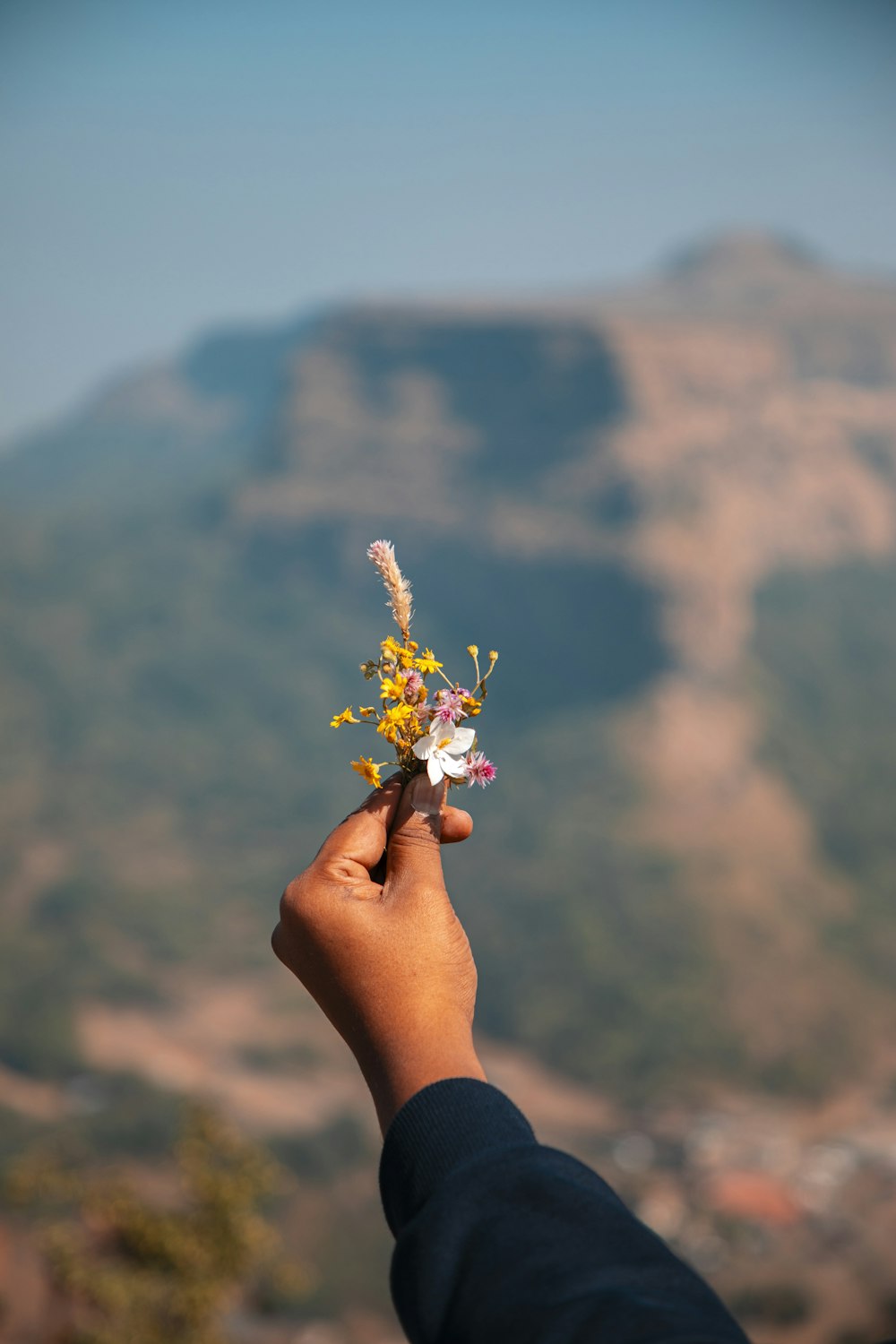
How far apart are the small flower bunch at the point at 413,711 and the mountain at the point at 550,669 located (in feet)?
220

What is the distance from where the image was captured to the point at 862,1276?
45.2 meters

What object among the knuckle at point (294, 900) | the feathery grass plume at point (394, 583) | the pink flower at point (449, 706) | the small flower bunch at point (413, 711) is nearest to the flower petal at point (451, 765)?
the small flower bunch at point (413, 711)

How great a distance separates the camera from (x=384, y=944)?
10.0 feet

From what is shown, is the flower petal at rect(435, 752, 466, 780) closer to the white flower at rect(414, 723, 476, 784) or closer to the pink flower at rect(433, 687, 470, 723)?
the white flower at rect(414, 723, 476, 784)

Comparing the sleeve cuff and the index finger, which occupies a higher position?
the index finger

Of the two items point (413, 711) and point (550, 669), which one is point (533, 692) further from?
point (413, 711)

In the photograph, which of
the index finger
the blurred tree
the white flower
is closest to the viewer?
the index finger

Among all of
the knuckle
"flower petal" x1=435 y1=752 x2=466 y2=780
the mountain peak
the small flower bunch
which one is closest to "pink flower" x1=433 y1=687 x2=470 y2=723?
the small flower bunch

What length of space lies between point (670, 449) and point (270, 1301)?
80.2 metres

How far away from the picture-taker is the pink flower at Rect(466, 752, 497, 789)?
10.8 ft

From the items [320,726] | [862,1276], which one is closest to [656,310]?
[320,726]

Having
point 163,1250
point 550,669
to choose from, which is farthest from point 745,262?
point 163,1250

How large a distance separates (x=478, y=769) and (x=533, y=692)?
99.9 metres

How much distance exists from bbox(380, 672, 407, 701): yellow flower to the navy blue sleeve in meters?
1.06
